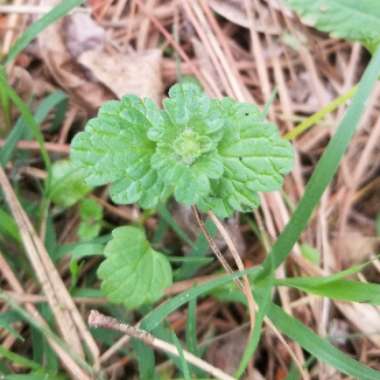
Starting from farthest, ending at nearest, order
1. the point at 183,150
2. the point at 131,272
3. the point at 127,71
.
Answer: the point at 127,71, the point at 131,272, the point at 183,150

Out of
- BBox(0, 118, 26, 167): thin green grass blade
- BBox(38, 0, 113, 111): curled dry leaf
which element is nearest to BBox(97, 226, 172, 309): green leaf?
BBox(0, 118, 26, 167): thin green grass blade

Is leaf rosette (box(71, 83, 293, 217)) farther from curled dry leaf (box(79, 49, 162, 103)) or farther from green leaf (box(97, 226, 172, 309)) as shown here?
curled dry leaf (box(79, 49, 162, 103))

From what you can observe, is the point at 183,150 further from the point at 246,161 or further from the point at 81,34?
the point at 81,34

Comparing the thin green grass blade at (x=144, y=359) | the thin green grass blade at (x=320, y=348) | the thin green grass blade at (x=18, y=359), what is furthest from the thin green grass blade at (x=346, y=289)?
the thin green grass blade at (x=18, y=359)

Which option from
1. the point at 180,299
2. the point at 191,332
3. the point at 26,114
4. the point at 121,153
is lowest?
the point at 191,332

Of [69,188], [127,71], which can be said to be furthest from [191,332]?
[127,71]

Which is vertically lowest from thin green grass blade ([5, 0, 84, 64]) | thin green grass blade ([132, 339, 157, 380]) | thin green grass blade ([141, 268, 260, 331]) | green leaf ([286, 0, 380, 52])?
thin green grass blade ([132, 339, 157, 380])

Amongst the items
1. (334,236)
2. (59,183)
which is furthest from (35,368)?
(334,236)
